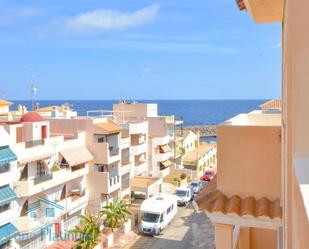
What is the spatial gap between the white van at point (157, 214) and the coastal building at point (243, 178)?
2167 centimetres

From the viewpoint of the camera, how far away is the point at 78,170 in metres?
27.4

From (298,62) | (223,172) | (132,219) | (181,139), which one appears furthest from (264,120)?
(181,139)

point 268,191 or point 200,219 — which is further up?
point 268,191

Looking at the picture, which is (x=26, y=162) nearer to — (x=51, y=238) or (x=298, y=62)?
(x=51, y=238)

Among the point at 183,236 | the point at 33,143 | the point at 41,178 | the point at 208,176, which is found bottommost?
the point at 183,236

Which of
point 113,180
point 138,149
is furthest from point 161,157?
point 113,180

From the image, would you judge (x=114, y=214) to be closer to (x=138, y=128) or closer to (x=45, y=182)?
(x=45, y=182)

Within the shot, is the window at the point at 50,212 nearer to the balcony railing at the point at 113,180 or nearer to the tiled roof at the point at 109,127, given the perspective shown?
the balcony railing at the point at 113,180

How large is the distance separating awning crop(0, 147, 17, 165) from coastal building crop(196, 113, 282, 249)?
1639 cm

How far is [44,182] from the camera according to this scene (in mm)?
23672

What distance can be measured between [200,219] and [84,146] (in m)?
10.0

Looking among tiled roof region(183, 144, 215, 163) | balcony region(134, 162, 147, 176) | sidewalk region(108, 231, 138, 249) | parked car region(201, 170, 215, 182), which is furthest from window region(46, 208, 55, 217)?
tiled roof region(183, 144, 215, 163)

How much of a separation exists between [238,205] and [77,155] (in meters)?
22.3

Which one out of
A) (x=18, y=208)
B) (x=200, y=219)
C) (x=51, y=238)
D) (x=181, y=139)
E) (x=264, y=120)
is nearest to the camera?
(x=264, y=120)
